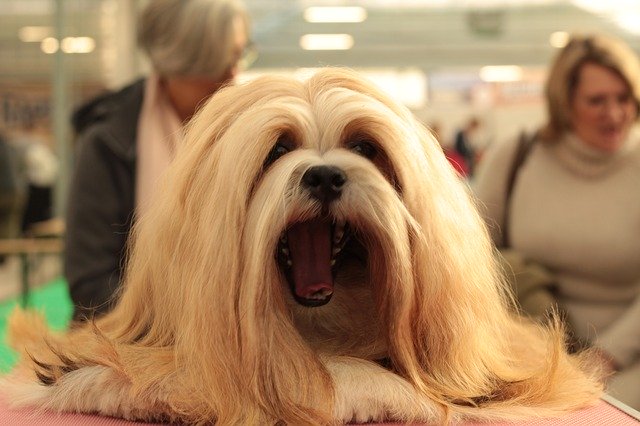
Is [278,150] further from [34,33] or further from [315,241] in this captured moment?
[34,33]

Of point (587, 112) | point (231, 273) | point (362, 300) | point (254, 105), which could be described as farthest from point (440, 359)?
point (587, 112)

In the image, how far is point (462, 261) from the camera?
111 cm

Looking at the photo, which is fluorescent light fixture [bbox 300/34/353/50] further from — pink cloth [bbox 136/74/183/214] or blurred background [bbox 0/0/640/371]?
pink cloth [bbox 136/74/183/214]

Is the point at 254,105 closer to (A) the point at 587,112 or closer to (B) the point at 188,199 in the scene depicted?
(B) the point at 188,199

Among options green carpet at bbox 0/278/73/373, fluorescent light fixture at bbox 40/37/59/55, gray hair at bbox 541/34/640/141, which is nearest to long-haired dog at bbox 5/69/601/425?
gray hair at bbox 541/34/640/141

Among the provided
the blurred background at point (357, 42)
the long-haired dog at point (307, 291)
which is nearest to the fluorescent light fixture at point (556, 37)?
the blurred background at point (357, 42)

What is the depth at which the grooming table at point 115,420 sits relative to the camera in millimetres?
1088

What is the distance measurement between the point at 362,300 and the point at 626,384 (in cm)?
151

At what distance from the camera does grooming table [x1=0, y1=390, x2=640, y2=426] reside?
1.09m

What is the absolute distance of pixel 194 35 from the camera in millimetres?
2076

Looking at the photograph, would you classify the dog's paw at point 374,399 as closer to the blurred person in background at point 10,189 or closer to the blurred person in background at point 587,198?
the blurred person in background at point 587,198

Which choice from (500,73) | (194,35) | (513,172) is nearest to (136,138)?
(194,35)

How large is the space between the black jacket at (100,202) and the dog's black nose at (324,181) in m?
1.08

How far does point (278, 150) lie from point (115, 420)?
1.33ft
